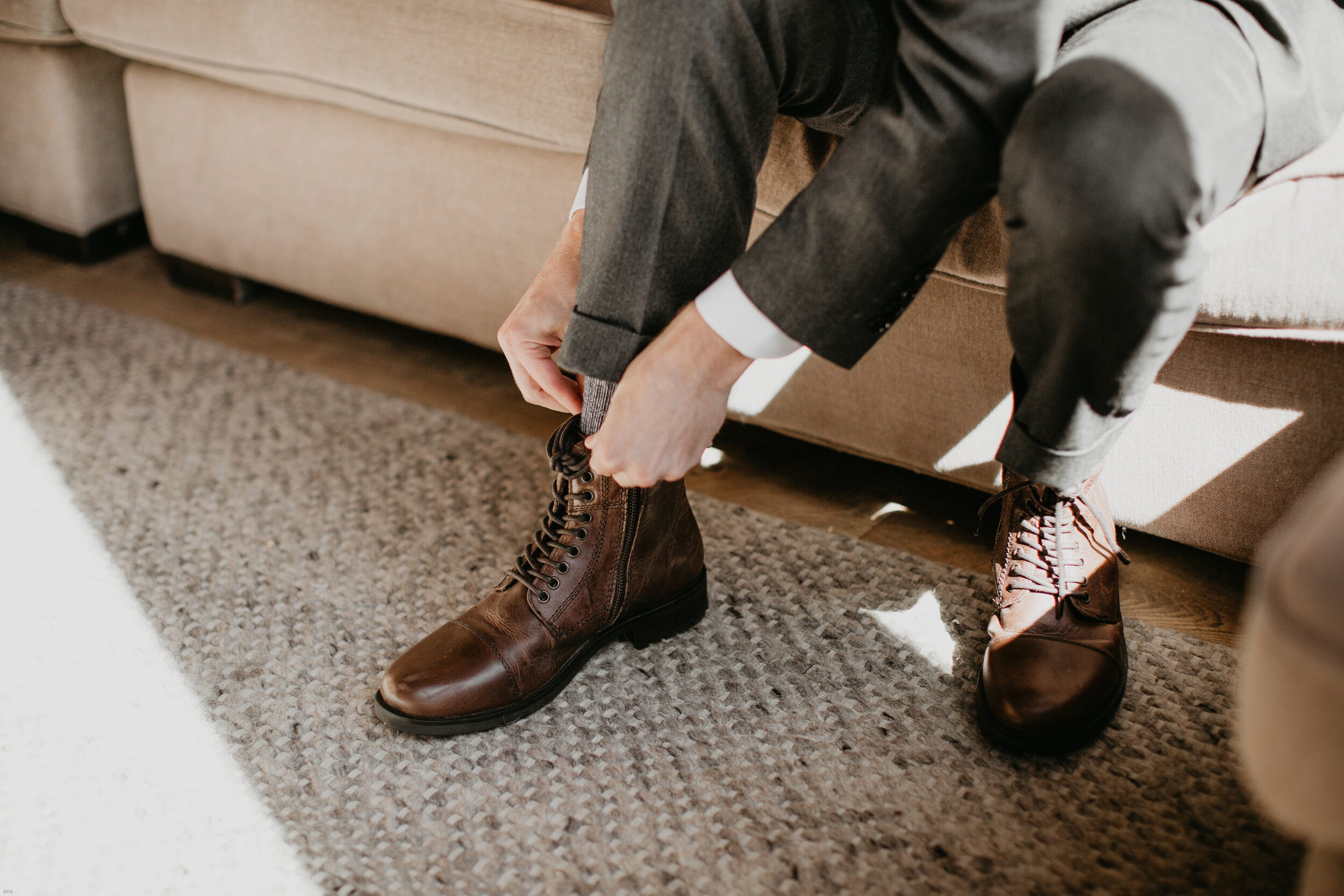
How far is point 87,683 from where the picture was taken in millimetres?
645

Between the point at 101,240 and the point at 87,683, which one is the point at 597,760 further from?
the point at 101,240

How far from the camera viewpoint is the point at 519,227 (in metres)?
0.98

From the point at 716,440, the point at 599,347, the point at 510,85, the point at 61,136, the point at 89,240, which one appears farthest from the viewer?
the point at 89,240

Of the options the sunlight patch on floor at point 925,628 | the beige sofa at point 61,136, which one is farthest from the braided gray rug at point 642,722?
the beige sofa at point 61,136

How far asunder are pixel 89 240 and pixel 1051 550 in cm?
146

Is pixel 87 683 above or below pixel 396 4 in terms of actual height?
below

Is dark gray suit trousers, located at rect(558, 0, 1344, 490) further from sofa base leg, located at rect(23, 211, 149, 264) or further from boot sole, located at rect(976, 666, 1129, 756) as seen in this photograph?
sofa base leg, located at rect(23, 211, 149, 264)

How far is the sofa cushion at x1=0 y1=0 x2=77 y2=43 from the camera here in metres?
1.13

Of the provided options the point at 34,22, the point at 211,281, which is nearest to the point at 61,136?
the point at 34,22

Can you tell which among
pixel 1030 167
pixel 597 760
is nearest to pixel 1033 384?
pixel 1030 167

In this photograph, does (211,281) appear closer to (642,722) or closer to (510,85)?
(510,85)

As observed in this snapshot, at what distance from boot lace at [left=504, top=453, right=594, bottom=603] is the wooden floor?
0.30 meters

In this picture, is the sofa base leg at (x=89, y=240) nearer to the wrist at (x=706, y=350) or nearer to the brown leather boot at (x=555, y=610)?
the brown leather boot at (x=555, y=610)

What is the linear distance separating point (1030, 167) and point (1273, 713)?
0.29 metres
